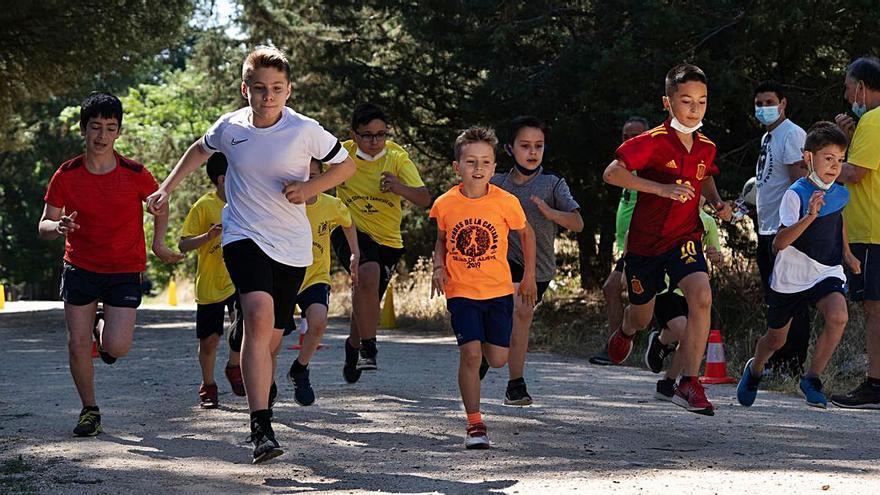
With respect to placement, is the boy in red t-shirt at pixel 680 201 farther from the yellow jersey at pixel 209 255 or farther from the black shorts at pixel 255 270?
the yellow jersey at pixel 209 255

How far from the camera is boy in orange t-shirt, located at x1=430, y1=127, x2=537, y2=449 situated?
7430 mm

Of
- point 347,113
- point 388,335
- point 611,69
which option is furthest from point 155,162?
point 611,69

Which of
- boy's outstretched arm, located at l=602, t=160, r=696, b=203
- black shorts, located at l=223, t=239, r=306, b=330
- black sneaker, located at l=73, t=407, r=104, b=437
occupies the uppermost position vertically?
boy's outstretched arm, located at l=602, t=160, r=696, b=203

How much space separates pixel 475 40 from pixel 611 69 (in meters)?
2.71

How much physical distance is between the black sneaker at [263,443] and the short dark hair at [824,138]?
4.23 meters

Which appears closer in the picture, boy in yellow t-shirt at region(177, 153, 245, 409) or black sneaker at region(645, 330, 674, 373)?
boy in yellow t-shirt at region(177, 153, 245, 409)

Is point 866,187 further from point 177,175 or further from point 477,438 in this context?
point 177,175

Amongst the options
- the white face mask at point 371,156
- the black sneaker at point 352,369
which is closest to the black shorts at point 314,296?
the black sneaker at point 352,369

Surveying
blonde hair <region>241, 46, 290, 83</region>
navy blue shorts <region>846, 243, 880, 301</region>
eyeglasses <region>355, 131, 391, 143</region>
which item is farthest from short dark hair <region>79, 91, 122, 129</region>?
navy blue shorts <region>846, 243, 880, 301</region>

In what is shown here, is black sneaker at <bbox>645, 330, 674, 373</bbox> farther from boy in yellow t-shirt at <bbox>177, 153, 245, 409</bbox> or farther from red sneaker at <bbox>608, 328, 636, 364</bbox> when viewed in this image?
boy in yellow t-shirt at <bbox>177, 153, 245, 409</bbox>

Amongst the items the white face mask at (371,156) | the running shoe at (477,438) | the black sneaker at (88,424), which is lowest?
the black sneaker at (88,424)

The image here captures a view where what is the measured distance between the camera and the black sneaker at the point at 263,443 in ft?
21.6

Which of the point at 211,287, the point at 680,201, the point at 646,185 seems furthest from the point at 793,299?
the point at 211,287

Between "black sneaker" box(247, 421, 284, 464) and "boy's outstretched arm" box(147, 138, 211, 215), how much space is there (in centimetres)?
140
